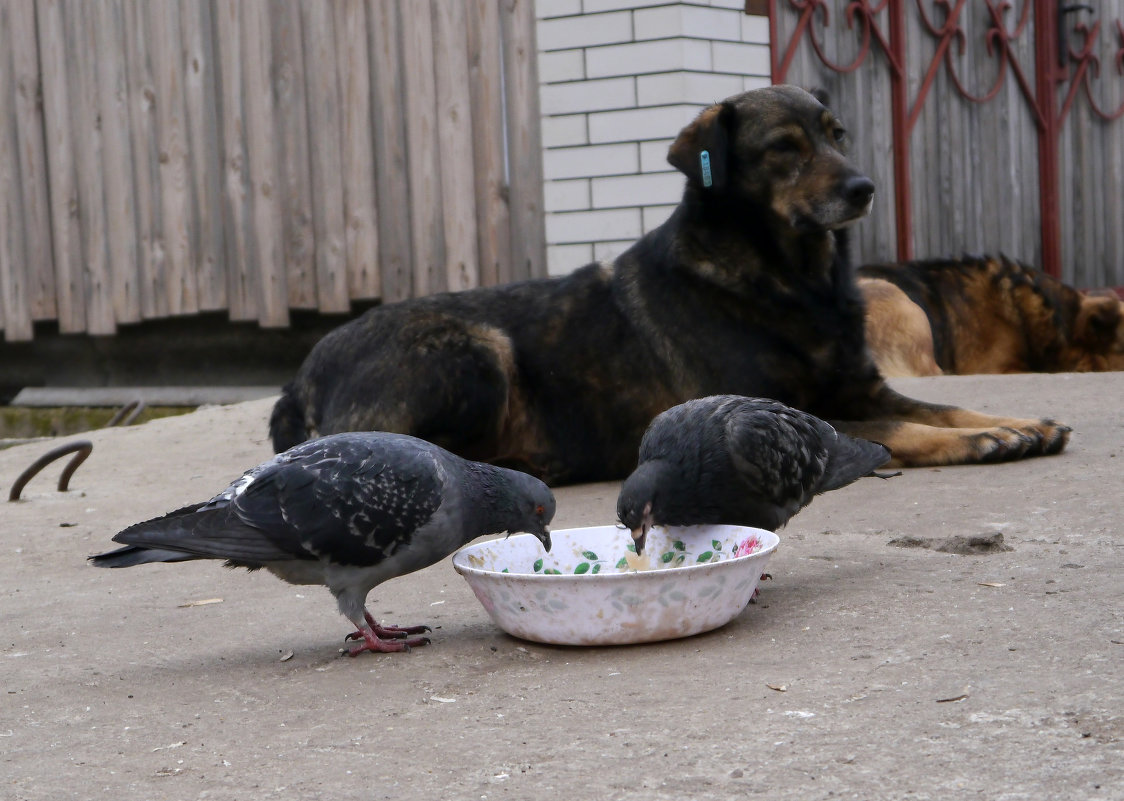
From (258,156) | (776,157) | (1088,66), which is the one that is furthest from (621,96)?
(1088,66)

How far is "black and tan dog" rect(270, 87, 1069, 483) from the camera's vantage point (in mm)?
4988

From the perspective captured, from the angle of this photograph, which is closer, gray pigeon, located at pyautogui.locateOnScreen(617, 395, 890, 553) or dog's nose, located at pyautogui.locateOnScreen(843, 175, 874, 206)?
gray pigeon, located at pyautogui.locateOnScreen(617, 395, 890, 553)

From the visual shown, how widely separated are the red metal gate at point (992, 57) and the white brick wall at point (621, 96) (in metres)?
0.59

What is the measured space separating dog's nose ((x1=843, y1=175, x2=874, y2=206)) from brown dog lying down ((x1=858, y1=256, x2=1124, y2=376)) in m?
3.12

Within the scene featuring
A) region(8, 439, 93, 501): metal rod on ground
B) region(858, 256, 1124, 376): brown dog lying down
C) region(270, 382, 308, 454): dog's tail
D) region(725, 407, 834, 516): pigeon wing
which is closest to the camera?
region(725, 407, 834, 516): pigeon wing

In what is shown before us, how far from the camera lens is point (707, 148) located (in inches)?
199

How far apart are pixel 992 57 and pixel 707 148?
6.15 m

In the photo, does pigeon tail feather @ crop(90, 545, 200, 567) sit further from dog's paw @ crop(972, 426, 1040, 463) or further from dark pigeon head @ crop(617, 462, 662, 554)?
dog's paw @ crop(972, 426, 1040, 463)

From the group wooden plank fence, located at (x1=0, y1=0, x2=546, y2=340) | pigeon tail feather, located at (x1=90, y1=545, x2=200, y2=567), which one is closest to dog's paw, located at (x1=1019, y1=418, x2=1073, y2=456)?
pigeon tail feather, located at (x1=90, y1=545, x2=200, y2=567)

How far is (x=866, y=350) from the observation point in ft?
17.1

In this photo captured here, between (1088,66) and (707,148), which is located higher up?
(1088,66)

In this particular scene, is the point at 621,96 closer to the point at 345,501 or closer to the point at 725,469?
the point at 725,469

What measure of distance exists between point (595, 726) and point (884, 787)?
598mm

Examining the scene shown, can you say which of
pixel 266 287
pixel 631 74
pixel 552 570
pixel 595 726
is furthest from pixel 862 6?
pixel 595 726
